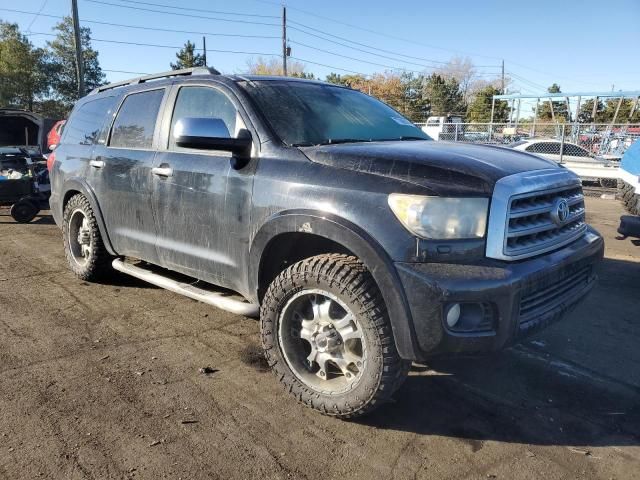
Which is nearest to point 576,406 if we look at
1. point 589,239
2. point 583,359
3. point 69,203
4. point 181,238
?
point 583,359

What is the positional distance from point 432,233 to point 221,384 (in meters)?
1.68

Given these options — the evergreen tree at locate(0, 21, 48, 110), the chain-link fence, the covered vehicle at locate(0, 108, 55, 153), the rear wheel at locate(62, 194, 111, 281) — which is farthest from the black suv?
the evergreen tree at locate(0, 21, 48, 110)

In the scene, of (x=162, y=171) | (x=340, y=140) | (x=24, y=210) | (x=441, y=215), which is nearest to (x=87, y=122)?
(x=162, y=171)

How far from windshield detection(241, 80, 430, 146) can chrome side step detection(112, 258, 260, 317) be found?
1.10 m

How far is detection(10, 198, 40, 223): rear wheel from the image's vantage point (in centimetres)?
970

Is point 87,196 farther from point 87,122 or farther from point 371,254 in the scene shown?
point 371,254

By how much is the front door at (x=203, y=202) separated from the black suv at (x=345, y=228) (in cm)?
1

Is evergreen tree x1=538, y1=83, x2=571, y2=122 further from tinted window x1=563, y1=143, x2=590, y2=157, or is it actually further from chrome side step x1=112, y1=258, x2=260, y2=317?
chrome side step x1=112, y1=258, x2=260, y2=317

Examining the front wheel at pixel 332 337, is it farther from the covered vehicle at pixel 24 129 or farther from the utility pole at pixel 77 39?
the utility pole at pixel 77 39

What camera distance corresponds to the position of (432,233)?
254 centimetres

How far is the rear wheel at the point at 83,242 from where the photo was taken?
505 cm

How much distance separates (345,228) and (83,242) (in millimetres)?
3742

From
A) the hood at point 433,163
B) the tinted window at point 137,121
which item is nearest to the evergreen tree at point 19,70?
the tinted window at point 137,121

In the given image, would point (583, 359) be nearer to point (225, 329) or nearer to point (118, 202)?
point (225, 329)
